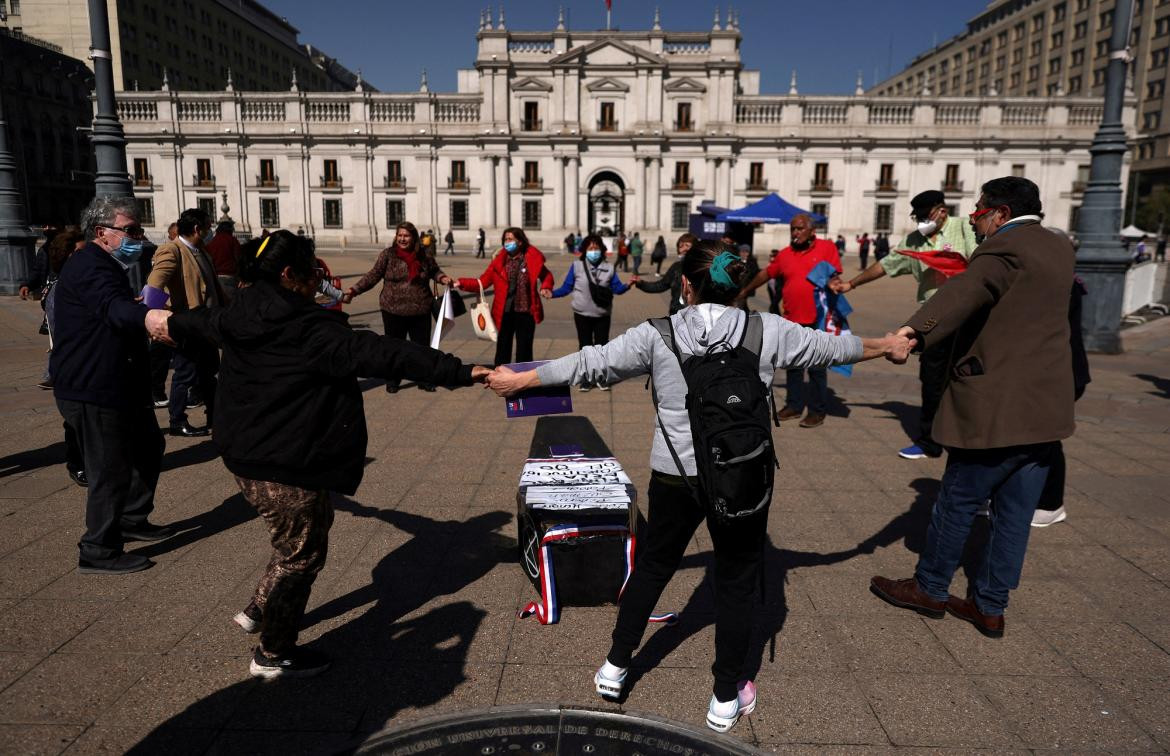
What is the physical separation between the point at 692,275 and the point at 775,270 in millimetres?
4775

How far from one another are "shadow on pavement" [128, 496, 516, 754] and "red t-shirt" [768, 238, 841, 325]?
4.00 meters

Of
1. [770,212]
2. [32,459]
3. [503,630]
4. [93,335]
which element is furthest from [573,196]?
[503,630]

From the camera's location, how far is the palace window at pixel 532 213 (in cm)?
5464

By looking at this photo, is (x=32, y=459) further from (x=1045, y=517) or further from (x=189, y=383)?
(x=1045, y=517)

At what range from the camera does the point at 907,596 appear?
3838mm

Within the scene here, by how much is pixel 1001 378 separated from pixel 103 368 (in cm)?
447

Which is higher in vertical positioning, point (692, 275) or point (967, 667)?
point (692, 275)

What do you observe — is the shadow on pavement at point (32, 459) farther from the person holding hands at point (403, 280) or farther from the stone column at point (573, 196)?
the stone column at point (573, 196)

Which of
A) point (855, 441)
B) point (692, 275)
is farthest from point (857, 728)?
point (855, 441)

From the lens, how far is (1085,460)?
21.2ft

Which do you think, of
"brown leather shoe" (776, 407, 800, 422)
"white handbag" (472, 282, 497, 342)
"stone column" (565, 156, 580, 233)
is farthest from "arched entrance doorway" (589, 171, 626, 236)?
"white handbag" (472, 282, 497, 342)

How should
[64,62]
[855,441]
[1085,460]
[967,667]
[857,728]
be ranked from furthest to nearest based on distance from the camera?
1. [64,62]
2. [855,441]
3. [1085,460]
4. [967,667]
5. [857,728]

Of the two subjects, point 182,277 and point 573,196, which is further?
point 573,196

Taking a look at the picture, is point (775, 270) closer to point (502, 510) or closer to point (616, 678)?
point (502, 510)
